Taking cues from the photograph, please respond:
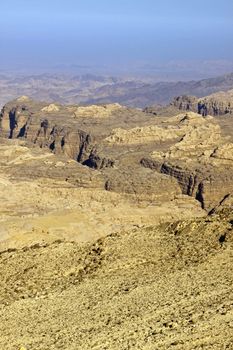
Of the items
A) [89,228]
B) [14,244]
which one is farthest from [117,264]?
[89,228]

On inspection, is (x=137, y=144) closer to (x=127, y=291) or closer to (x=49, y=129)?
(x=49, y=129)

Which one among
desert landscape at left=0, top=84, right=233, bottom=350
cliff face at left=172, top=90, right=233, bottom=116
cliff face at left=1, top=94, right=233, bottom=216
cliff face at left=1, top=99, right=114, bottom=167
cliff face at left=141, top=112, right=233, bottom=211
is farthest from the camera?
cliff face at left=172, top=90, right=233, bottom=116

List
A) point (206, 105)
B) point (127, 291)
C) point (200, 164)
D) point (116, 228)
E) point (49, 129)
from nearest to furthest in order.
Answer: point (127, 291) < point (116, 228) < point (200, 164) < point (49, 129) < point (206, 105)

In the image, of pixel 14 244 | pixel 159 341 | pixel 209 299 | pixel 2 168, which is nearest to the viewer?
pixel 159 341

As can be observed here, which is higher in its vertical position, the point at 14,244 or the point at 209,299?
the point at 209,299

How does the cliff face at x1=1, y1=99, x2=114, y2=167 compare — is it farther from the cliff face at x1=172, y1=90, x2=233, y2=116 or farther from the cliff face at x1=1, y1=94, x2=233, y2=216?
the cliff face at x1=172, y1=90, x2=233, y2=116

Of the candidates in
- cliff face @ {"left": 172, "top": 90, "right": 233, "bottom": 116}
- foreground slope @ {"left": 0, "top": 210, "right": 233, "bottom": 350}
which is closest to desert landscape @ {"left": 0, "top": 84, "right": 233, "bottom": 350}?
foreground slope @ {"left": 0, "top": 210, "right": 233, "bottom": 350}

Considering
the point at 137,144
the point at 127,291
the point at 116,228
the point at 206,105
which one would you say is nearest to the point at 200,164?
the point at 137,144

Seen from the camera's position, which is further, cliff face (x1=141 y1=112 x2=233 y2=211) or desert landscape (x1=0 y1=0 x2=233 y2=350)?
cliff face (x1=141 y1=112 x2=233 y2=211)

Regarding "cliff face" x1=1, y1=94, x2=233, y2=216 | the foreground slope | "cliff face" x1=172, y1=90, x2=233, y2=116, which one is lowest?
"cliff face" x1=172, y1=90, x2=233, y2=116

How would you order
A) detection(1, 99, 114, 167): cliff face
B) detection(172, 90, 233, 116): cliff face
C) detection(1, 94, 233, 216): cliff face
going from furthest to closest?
detection(172, 90, 233, 116): cliff face < detection(1, 99, 114, 167): cliff face < detection(1, 94, 233, 216): cliff face

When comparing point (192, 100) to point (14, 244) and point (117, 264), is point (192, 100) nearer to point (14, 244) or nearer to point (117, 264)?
point (14, 244)
